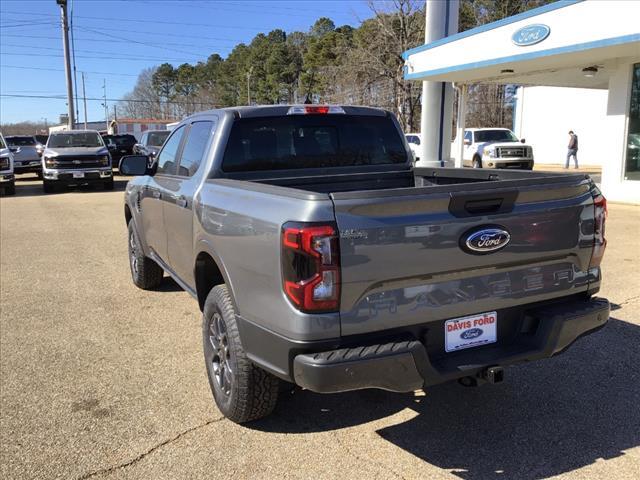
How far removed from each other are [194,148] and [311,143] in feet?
3.09

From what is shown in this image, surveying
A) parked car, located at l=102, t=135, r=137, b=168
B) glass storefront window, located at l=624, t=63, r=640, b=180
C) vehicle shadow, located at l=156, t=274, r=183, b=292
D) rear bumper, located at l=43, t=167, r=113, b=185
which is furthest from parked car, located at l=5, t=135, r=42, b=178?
glass storefront window, located at l=624, t=63, r=640, b=180

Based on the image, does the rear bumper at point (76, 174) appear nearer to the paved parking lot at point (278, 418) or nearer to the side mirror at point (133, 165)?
the paved parking lot at point (278, 418)

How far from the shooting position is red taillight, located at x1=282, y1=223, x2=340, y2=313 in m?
2.57

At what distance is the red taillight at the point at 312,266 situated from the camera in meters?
2.57

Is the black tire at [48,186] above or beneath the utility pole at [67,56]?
beneath

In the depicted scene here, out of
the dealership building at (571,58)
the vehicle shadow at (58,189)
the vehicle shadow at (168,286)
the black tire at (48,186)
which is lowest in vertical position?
the vehicle shadow at (58,189)

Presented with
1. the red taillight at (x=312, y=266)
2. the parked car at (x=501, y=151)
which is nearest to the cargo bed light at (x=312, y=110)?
the red taillight at (x=312, y=266)

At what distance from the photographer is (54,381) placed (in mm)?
4152

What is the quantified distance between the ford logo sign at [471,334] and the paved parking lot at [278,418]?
2.22 feet

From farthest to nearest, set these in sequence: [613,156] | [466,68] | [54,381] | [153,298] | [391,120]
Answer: [466,68]
[613,156]
[153,298]
[391,120]
[54,381]

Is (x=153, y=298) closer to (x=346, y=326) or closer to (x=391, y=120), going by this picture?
(x=391, y=120)

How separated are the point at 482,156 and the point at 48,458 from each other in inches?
874

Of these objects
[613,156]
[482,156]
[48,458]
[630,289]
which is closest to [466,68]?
[613,156]

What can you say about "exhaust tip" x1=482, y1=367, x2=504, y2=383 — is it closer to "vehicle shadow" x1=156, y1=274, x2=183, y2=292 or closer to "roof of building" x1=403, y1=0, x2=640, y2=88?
"vehicle shadow" x1=156, y1=274, x2=183, y2=292
